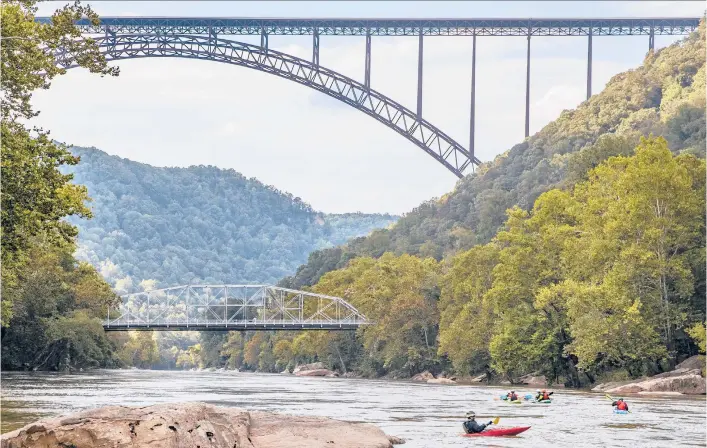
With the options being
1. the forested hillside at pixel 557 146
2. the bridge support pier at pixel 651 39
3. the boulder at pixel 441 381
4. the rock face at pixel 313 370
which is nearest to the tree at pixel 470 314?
the boulder at pixel 441 381

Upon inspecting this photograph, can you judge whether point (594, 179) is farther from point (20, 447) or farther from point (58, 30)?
point (20, 447)

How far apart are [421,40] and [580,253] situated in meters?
40.7

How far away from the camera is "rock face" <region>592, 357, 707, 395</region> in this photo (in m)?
66.7

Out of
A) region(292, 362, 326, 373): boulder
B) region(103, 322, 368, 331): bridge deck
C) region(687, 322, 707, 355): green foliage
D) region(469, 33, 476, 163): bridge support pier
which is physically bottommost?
region(292, 362, 326, 373): boulder

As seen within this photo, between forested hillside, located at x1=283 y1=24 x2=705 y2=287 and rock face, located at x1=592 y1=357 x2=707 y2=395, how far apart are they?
53243 mm

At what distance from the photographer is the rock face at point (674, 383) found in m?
66.7

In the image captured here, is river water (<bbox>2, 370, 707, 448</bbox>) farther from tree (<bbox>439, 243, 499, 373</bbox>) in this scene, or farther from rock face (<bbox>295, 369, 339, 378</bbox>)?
rock face (<bbox>295, 369, 339, 378</bbox>)

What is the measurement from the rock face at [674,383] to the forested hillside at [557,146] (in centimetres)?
5324

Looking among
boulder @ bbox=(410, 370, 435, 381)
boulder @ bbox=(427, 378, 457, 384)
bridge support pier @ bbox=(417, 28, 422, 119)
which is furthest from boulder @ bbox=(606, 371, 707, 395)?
bridge support pier @ bbox=(417, 28, 422, 119)

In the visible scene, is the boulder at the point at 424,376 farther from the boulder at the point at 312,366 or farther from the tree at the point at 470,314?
the boulder at the point at 312,366

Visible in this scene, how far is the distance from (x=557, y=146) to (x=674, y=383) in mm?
93416

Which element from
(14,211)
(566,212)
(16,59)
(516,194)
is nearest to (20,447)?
(14,211)

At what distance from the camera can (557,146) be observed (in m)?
158

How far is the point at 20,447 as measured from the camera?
2541 cm
